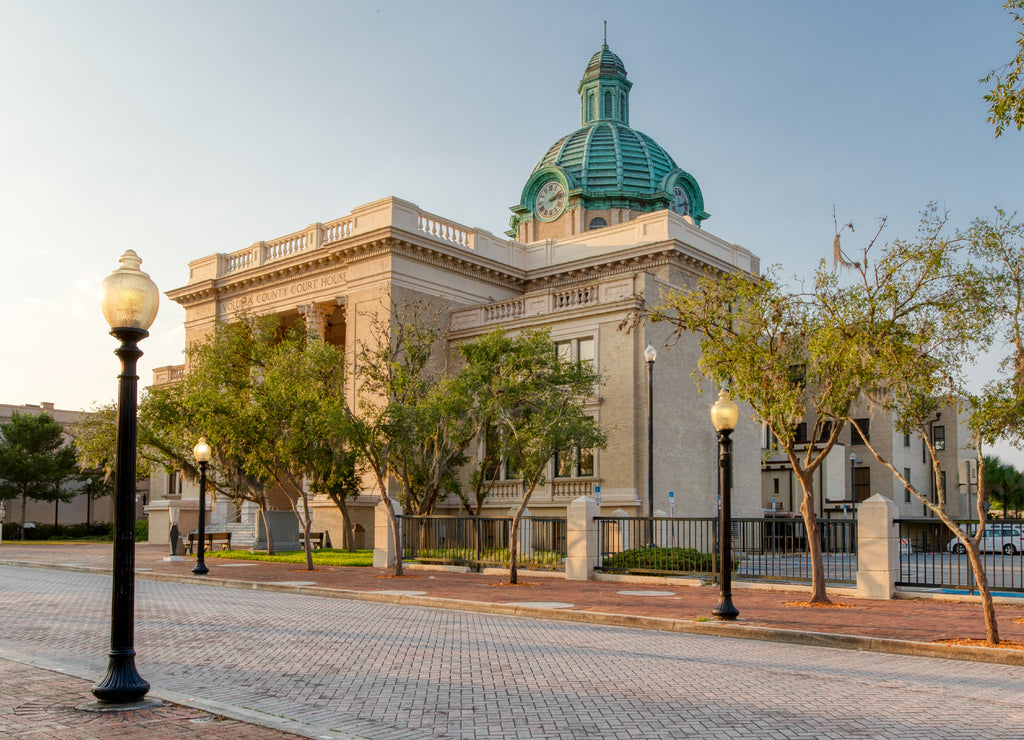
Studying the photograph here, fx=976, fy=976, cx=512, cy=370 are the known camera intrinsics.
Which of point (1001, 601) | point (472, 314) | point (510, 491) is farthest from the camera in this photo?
point (472, 314)

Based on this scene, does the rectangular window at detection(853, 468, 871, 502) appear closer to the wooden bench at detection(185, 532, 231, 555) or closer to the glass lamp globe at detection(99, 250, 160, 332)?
the wooden bench at detection(185, 532, 231, 555)

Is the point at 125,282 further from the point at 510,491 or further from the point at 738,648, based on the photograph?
the point at 510,491

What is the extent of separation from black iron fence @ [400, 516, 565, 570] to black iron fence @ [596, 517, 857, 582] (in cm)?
171

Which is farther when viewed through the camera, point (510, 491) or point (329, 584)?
point (510, 491)

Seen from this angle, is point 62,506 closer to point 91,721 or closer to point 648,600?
point 648,600

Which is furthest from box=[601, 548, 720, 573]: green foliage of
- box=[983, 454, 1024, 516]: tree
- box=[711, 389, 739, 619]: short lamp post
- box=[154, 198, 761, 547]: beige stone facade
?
box=[983, 454, 1024, 516]: tree

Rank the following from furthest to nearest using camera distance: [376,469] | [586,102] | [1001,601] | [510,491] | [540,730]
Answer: [586,102], [510,491], [376,469], [1001,601], [540,730]

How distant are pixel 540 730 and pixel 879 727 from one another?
2.76 meters

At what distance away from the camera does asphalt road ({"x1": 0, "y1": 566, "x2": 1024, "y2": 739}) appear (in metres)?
7.96

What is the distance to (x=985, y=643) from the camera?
12.7 metres

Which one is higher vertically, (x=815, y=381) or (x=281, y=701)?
(x=815, y=381)

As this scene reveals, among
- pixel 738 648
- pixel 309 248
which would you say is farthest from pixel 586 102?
pixel 738 648

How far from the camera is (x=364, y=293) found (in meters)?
43.0

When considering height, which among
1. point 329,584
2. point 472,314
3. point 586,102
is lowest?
point 329,584
